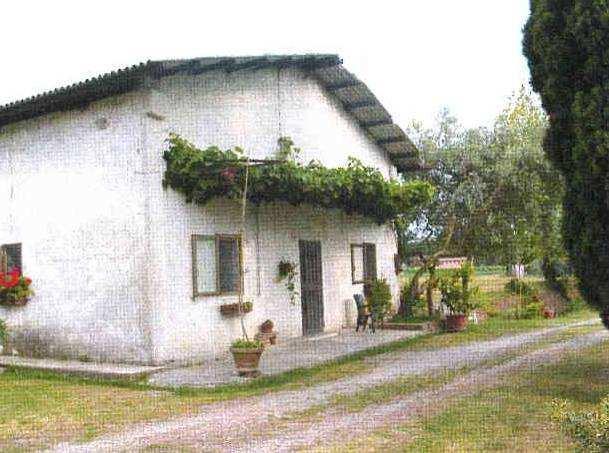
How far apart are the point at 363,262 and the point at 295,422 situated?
9526 millimetres

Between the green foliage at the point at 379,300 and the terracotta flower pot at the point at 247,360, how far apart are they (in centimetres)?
561

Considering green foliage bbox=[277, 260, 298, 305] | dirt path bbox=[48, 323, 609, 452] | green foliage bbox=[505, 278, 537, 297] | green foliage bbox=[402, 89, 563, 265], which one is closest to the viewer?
dirt path bbox=[48, 323, 609, 452]

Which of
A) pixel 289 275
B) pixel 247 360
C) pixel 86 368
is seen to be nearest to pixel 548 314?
pixel 289 275

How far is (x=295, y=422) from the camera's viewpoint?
6.98 m

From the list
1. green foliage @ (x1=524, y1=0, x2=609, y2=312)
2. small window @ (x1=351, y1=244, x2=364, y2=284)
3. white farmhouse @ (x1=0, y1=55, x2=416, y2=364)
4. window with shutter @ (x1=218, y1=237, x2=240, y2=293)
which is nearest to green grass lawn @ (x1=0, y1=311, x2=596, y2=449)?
white farmhouse @ (x1=0, y1=55, x2=416, y2=364)

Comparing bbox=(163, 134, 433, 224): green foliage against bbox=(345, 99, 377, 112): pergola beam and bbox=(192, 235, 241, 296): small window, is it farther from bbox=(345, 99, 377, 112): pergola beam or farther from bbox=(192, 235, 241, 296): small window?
bbox=(345, 99, 377, 112): pergola beam

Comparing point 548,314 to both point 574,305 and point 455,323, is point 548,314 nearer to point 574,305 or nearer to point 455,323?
point 574,305

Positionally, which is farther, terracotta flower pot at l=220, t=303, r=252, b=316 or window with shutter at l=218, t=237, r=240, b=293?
window with shutter at l=218, t=237, r=240, b=293

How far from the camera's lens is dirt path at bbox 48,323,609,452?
20.7 feet

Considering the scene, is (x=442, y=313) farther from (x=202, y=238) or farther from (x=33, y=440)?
(x=33, y=440)

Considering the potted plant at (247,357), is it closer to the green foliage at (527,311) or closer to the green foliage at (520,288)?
the green foliage at (527,311)

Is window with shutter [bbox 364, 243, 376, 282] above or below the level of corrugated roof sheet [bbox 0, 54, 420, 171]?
below

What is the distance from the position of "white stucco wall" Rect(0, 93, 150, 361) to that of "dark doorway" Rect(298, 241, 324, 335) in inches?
171

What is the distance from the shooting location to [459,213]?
17.6 m
